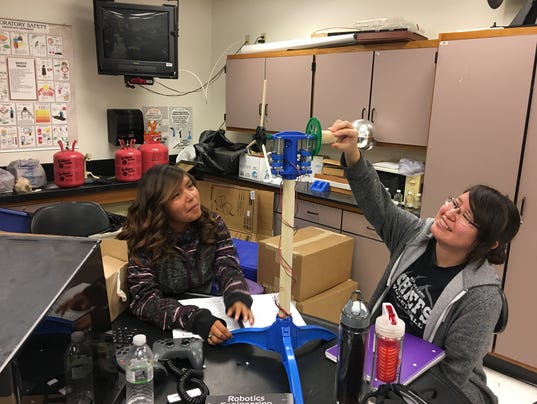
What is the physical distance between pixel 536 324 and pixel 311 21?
2855 mm

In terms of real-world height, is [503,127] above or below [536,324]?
above

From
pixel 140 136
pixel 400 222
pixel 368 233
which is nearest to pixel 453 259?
pixel 400 222

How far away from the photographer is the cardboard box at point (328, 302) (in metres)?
2.66

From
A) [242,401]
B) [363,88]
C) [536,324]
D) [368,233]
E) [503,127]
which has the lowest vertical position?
[536,324]

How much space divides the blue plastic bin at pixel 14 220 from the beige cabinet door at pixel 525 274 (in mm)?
2877

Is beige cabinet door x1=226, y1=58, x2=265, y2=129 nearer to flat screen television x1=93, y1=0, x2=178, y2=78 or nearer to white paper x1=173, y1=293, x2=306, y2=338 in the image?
flat screen television x1=93, y1=0, x2=178, y2=78

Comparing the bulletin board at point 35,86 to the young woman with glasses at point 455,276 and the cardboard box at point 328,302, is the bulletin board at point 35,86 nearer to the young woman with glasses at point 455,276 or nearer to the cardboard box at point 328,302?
the cardboard box at point 328,302

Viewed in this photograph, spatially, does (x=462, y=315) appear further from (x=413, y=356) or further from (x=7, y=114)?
(x=7, y=114)

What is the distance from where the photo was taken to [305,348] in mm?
1264

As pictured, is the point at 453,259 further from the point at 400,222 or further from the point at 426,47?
the point at 426,47

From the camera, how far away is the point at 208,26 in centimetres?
462

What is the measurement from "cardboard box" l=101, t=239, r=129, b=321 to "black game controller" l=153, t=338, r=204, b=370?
24cm

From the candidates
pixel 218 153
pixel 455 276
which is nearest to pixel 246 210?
pixel 218 153

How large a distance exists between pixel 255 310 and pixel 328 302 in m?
1.44
